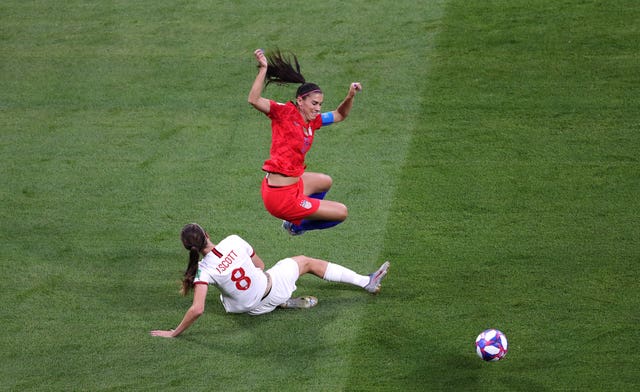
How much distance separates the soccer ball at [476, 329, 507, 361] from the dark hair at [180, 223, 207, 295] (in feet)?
7.69

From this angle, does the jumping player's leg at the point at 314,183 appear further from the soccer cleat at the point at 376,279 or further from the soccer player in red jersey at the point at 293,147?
the soccer cleat at the point at 376,279

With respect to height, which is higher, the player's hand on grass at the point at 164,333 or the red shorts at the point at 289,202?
the red shorts at the point at 289,202

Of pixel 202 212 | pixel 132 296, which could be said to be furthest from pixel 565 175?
pixel 132 296

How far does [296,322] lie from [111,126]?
4.09 meters

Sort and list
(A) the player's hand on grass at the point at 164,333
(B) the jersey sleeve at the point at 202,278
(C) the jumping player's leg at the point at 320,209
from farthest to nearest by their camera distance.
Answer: (C) the jumping player's leg at the point at 320,209 → (A) the player's hand on grass at the point at 164,333 → (B) the jersey sleeve at the point at 202,278

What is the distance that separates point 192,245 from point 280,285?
3.01ft

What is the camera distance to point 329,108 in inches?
417

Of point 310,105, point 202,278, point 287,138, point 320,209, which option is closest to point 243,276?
point 202,278

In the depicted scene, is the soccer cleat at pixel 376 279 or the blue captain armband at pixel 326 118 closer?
the soccer cleat at pixel 376 279

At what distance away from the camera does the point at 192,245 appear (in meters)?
7.30

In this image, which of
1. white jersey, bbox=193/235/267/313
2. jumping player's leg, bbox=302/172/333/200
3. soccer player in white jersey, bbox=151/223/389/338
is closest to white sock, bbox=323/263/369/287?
soccer player in white jersey, bbox=151/223/389/338

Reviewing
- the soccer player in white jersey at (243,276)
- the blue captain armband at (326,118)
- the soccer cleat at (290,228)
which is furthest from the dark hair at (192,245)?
the blue captain armband at (326,118)

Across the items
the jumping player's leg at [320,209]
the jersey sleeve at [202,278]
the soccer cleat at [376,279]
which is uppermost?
the jumping player's leg at [320,209]

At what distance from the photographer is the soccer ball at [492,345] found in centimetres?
692
